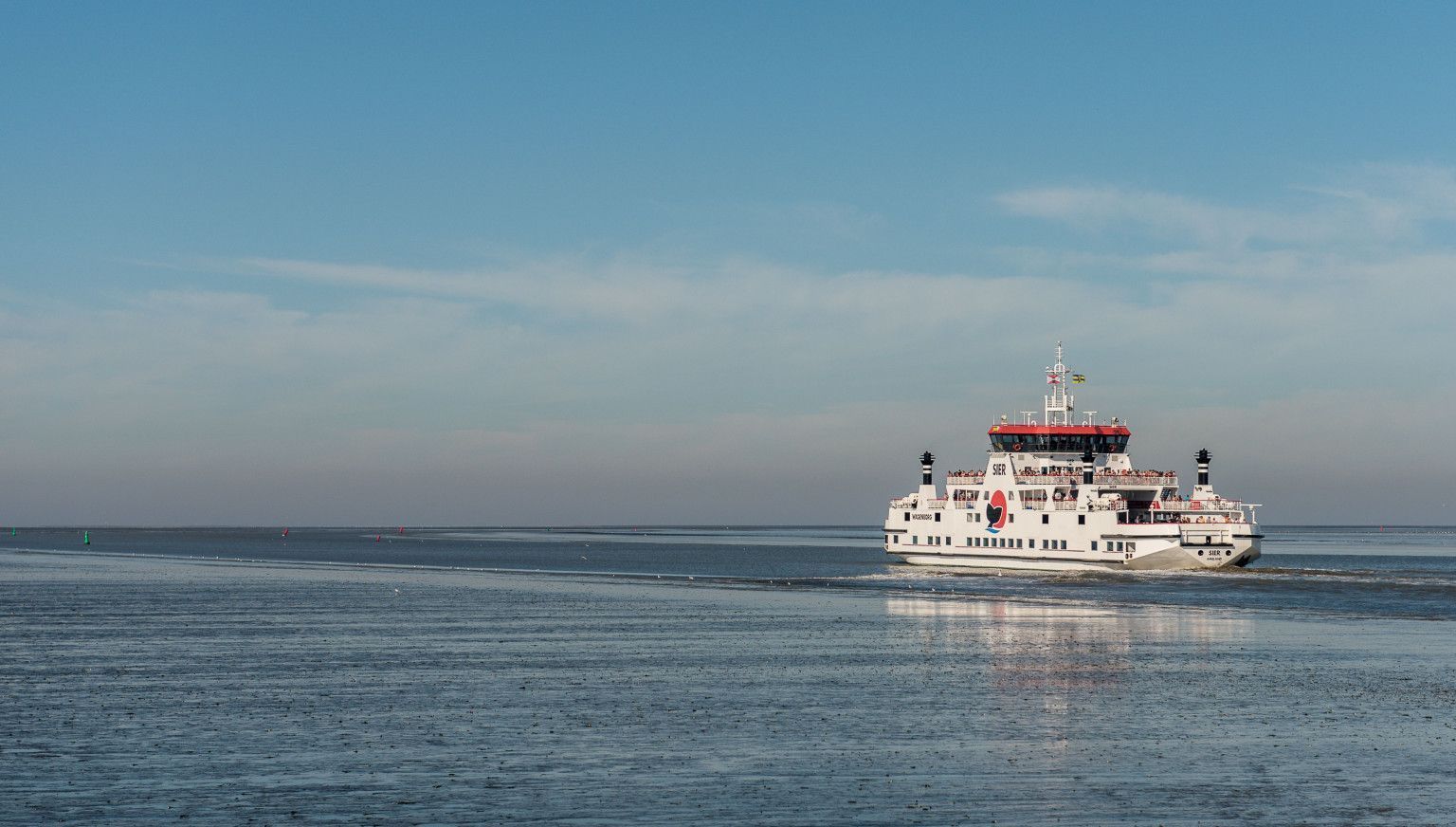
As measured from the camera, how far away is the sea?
2817 centimetres

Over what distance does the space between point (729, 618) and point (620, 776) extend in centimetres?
4621

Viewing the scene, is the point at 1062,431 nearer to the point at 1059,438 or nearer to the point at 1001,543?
the point at 1059,438

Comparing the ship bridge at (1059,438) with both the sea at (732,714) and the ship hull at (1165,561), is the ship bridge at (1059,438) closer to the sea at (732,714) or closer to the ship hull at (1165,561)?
the ship hull at (1165,561)

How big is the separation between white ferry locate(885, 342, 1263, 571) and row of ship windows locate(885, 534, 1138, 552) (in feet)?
0.28

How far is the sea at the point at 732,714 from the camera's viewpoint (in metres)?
28.2

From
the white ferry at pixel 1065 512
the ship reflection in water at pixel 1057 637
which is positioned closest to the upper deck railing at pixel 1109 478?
the white ferry at pixel 1065 512

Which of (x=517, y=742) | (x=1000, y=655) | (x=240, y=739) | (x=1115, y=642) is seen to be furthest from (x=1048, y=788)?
(x=1115, y=642)

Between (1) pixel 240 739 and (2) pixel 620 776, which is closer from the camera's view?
(2) pixel 620 776

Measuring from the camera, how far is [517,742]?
34.9 m

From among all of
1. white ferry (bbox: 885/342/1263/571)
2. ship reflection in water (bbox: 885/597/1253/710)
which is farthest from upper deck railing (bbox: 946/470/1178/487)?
ship reflection in water (bbox: 885/597/1253/710)

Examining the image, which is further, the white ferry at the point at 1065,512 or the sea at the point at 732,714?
the white ferry at the point at 1065,512

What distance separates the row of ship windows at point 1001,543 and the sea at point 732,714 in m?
28.7

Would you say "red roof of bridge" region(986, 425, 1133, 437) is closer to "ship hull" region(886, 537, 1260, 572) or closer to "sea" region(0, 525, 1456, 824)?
"ship hull" region(886, 537, 1260, 572)

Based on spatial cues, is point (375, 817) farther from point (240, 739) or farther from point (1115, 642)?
point (1115, 642)
